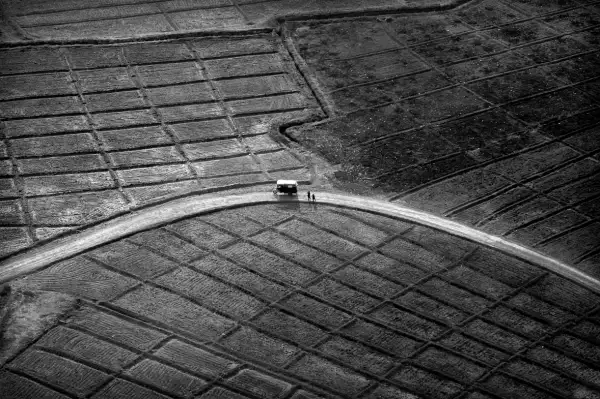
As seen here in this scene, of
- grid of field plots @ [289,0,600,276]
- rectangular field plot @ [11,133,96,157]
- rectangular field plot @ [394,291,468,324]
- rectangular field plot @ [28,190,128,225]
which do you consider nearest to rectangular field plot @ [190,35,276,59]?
grid of field plots @ [289,0,600,276]

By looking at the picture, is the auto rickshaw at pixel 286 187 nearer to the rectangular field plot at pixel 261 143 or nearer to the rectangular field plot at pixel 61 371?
the rectangular field plot at pixel 261 143

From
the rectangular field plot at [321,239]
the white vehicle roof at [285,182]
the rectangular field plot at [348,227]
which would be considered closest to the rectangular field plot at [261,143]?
the white vehicle roof at [285,182]

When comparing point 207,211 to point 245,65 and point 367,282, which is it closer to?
point 367,282

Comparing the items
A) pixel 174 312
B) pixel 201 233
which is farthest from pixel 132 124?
pixel 174 312

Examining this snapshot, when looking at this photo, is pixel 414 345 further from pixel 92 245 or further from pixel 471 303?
pixel 92 245

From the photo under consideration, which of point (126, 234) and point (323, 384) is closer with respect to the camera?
point (323, 384)

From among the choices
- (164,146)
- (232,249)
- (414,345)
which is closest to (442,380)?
(414,345)

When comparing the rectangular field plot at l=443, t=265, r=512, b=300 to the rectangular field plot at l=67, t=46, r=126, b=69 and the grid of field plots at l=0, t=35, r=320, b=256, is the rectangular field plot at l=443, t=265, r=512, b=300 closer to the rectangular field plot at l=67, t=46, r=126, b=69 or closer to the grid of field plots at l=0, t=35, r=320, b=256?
the grid of field plots at l=0, t=35, r=320, b=256
